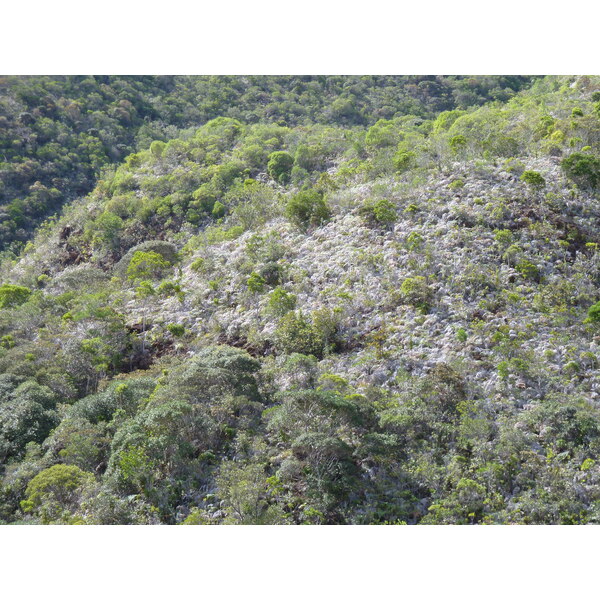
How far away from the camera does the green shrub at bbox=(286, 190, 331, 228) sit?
76.7ft

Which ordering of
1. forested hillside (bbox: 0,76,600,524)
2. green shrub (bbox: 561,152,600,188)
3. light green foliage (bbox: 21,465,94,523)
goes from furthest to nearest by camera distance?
green shrub (bbox: 561,152,600,188)
light green foliage (bbox: 21,465,94,523)
forested hillside (bbox: 0,76,600,524)

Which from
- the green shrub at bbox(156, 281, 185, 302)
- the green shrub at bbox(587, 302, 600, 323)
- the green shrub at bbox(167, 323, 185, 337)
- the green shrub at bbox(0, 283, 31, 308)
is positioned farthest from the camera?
the green shrub at bbox(0, 283, 31, 308)

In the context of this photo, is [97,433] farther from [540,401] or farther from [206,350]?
[540,401]

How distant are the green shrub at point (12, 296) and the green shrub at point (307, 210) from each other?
1204 cm

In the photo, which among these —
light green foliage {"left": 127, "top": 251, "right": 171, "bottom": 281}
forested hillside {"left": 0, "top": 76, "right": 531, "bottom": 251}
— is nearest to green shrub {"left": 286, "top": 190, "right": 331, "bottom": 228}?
light green foliage {"left": 127, "top": 251, "right": 171, "bottom": 281}

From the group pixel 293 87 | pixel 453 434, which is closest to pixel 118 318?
pixel 453 434

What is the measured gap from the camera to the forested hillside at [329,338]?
12.8 m

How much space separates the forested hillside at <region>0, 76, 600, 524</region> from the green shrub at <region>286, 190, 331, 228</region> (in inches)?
3.3

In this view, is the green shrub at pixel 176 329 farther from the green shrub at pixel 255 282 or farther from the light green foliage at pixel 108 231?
the light green foliage at pixel 108 231

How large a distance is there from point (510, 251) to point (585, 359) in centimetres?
435

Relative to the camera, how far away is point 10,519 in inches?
525

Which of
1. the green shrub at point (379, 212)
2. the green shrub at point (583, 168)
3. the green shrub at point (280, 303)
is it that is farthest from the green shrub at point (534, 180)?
the green shrub at point (280, 303)

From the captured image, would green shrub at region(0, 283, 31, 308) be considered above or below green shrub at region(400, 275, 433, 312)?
below

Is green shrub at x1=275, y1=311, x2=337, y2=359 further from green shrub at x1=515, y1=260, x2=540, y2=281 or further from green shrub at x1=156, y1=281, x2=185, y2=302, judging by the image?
green shrub at x1=156, y1=281, x2=185, y2=302
